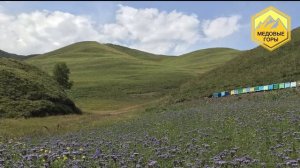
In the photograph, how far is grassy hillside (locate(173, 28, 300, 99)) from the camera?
55.2 meters

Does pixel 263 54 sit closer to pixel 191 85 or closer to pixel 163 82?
pixel 191 85

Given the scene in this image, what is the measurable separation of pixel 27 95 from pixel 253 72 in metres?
30.2

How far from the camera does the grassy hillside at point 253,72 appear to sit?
55.2 m

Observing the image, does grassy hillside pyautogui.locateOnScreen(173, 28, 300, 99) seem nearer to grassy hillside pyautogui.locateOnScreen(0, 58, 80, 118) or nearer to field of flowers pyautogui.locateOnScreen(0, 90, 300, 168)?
grassy hillside pyautogui.locateOnScreen(0, 58, 80, 118)

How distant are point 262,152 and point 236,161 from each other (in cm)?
218

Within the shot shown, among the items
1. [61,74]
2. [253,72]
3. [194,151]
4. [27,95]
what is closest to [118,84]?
[61,74]

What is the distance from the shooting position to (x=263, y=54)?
69.2m

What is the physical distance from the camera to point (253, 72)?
61.4 metres

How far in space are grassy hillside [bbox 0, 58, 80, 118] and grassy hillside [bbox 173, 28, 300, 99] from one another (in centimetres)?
1629

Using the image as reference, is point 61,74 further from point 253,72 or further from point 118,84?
A: point 253,72

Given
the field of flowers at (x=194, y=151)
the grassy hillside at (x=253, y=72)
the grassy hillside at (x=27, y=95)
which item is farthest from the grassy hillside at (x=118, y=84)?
the field of flowers at (x=194, y=151)

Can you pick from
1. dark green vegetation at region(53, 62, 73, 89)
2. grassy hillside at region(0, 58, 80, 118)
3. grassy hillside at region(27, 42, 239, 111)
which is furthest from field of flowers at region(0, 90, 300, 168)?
dark green vegetation at region(53, 62, 73, 89)

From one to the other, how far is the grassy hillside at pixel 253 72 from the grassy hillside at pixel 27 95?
1629cm

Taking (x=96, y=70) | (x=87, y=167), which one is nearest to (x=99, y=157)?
(x=87, y=167)
